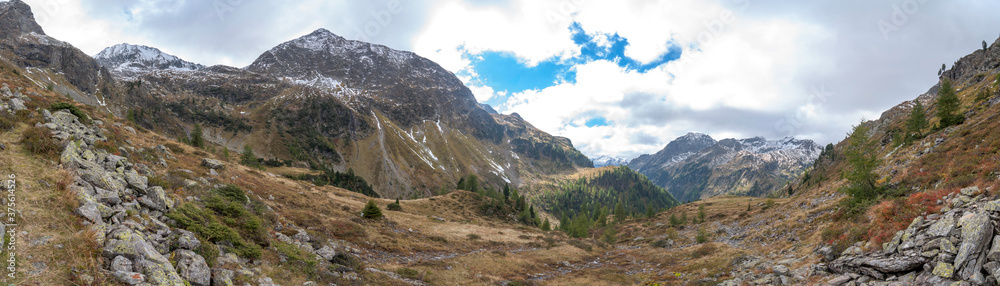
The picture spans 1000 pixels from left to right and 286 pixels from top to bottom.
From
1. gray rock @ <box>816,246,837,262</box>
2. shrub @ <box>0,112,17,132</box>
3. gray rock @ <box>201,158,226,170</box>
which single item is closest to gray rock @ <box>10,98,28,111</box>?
shrub @ <box>0,112,17,132</box>

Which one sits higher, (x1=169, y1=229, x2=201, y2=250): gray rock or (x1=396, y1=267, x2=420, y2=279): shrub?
(x1=169, y1=229, x2=201, y2=250): gray rock

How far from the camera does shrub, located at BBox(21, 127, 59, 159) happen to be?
13750 mm

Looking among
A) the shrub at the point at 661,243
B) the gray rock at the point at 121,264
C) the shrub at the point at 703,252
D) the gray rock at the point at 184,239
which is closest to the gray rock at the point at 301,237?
the gray rock at the point at 184,239

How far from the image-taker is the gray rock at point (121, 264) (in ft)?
30.6

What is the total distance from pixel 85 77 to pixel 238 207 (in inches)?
10682

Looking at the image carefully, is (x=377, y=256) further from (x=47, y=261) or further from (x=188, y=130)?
(x=188, y=130)

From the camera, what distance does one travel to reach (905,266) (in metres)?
13.6

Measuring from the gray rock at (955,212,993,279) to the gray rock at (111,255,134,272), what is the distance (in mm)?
26728

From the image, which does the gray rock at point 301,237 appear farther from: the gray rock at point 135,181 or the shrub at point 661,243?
the shrub at point 661,243

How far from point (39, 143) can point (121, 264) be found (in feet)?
33.8

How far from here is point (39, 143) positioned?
45.7ft

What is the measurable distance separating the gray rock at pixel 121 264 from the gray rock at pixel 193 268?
2055 millimetres

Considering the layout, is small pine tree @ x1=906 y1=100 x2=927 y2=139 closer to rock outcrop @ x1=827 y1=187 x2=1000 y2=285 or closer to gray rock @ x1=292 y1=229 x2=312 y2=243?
rock outcrop @ x1=827 y1=187 x2=1000 y2=285

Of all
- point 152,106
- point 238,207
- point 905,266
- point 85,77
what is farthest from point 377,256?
point 85,77
